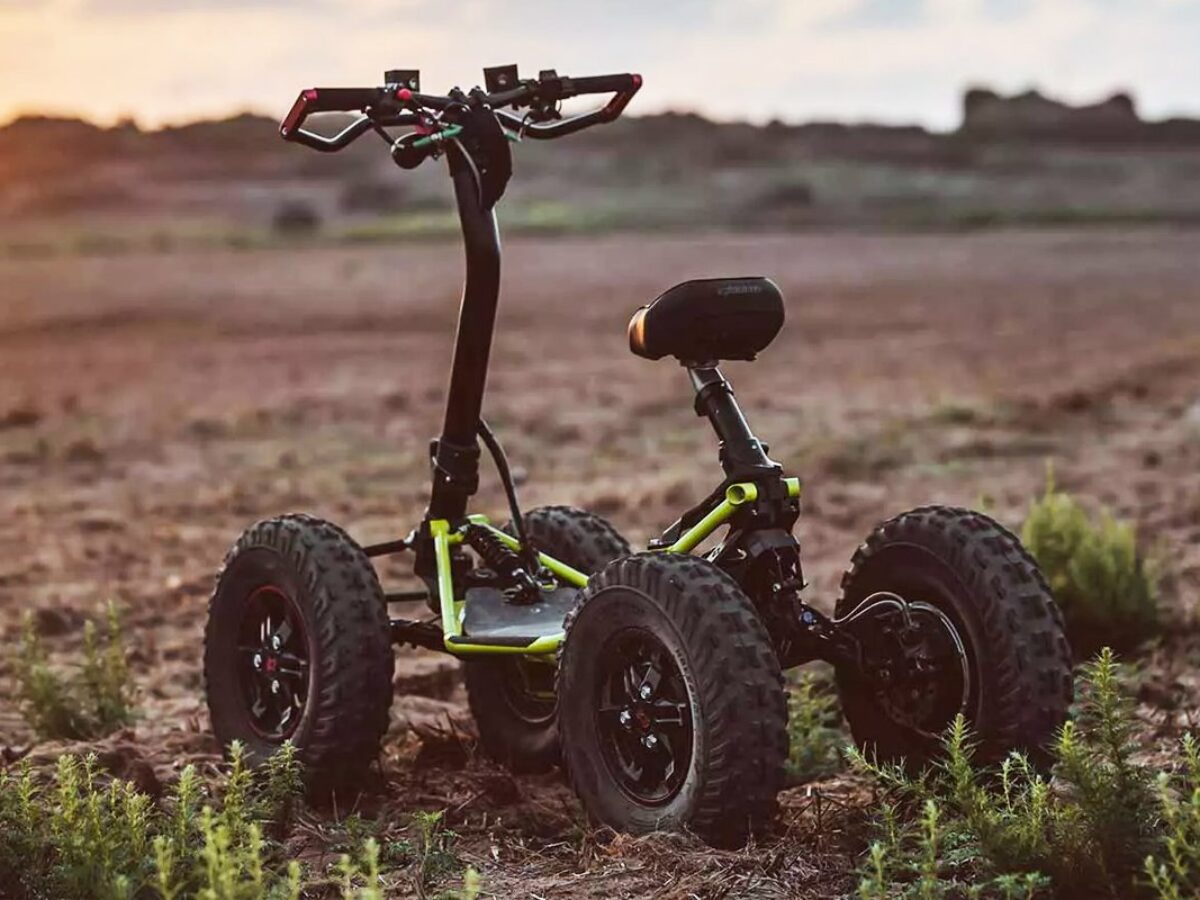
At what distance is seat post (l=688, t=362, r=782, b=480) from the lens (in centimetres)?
489

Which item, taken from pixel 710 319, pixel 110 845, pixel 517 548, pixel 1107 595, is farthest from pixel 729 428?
pixel 1107 595

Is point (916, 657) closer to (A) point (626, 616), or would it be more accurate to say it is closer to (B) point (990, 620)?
(B) point (990, 620)

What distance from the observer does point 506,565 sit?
5.82 metres

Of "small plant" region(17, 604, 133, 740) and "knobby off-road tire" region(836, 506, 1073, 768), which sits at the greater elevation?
"knobby off-road tire" region(836, 506, 1073, 768)

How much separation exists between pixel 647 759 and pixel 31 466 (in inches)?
441

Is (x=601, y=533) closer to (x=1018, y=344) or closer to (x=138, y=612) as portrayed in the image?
(x=138, y=612)

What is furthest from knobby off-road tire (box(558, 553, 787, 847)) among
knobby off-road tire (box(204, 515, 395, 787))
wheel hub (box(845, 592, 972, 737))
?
knobby off-road tire (box(204, 515, 395, 787))

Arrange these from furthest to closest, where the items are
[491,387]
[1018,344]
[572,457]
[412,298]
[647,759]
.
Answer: [412,298], [1018,344], [491,387], [572,457], [647,759]

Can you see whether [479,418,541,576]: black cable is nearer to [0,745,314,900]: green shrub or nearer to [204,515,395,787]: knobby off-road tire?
[204,515,395,787]: knobby off-road tire

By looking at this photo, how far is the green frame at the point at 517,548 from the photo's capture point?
16.1 feet

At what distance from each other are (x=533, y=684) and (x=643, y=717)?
1312mm

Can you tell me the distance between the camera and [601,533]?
6.10m

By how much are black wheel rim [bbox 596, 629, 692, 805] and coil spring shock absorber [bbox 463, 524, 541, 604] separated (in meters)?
0.97

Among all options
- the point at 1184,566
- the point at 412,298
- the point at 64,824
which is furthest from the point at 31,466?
the point at 412,298
